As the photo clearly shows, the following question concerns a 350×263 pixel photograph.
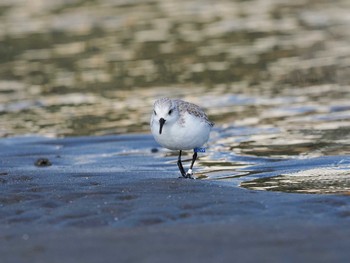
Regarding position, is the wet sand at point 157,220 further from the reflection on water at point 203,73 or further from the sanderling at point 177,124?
the reflection on water at point 203,73

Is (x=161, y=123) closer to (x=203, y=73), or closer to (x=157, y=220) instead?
(x=157, y=220)

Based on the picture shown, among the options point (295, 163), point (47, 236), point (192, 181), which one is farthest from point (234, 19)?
point (47, 236)

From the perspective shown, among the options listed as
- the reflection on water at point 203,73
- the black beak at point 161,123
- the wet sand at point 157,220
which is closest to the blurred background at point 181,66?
the reflection on water at point 203,73

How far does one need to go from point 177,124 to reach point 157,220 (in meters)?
1.66

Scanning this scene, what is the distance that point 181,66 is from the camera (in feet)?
53.8

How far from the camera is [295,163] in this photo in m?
9.24

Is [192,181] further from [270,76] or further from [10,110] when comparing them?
[270,76]

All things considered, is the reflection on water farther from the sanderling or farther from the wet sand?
the wet sand

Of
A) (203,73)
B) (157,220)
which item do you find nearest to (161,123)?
(157,220)

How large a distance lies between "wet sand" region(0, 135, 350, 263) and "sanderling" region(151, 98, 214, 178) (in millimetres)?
382

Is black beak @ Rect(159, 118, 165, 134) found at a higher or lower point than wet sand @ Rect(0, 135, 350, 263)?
higher

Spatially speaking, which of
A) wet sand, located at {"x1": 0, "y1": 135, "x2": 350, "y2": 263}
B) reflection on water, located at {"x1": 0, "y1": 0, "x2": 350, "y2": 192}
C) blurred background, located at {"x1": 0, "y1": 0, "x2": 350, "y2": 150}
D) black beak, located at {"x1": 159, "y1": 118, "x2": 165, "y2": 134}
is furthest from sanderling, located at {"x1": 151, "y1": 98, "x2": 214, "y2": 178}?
blurred background, located at {"x1": 0, "y1": 0, "x2": 350, "y2": 150}

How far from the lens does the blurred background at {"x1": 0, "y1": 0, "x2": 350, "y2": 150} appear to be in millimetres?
12188

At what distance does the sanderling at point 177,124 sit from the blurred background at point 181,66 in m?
2.19
